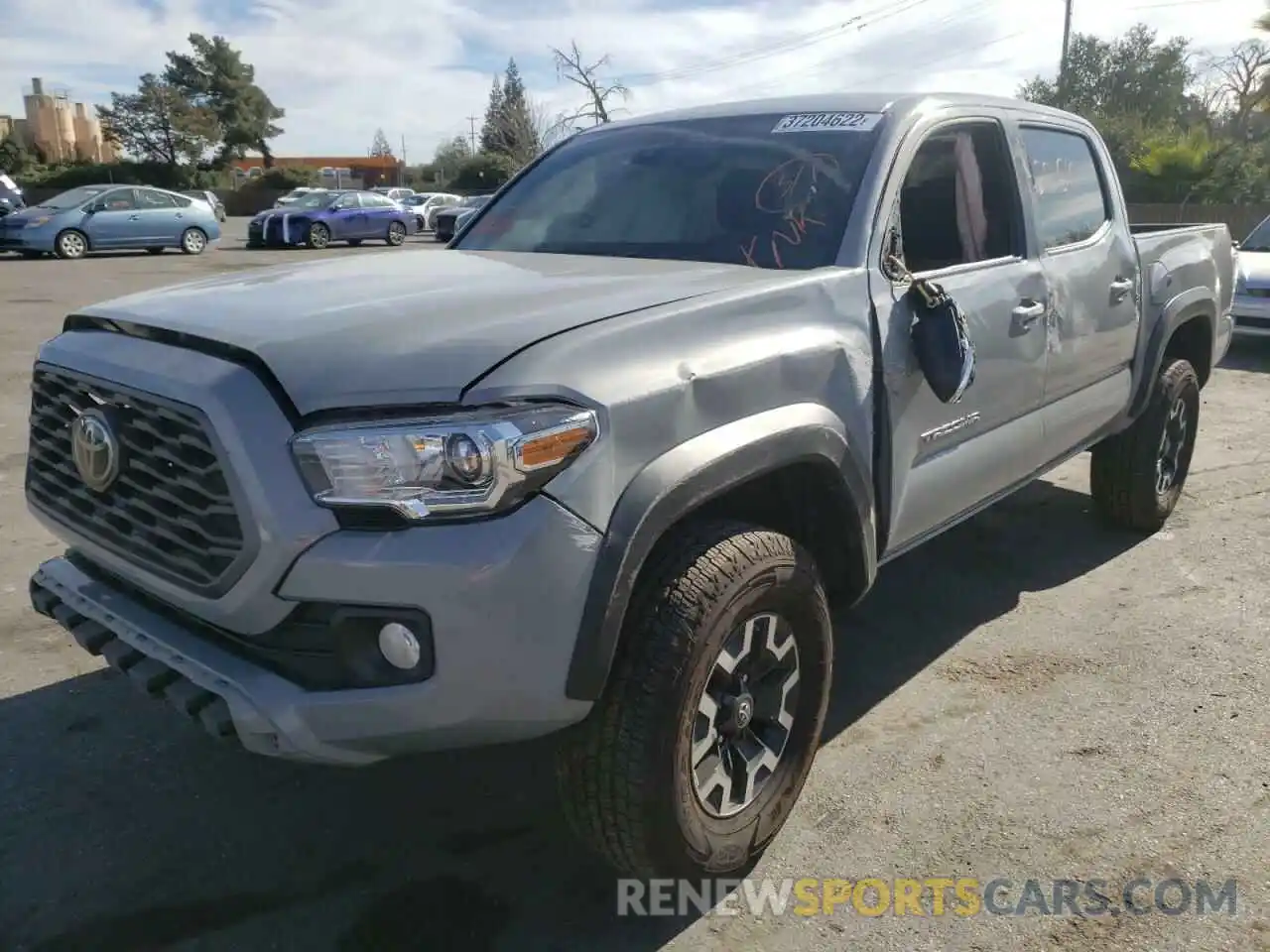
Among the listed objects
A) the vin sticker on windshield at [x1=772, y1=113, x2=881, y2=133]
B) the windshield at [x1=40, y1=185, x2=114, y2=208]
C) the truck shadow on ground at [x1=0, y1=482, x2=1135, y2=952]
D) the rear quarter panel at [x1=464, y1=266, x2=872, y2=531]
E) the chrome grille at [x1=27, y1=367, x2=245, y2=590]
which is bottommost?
the truck shadow on ground at [x1=0, y1=482, x2=1135, y2=952]

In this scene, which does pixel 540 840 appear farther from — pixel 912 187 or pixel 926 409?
pixel 912 187

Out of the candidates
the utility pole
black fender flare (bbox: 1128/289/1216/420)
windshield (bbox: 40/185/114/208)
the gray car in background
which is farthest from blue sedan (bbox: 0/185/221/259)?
the utility pole

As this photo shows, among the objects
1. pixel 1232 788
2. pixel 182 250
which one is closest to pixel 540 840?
pixel 1232 788

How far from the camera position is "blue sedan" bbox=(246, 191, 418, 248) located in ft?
82.0

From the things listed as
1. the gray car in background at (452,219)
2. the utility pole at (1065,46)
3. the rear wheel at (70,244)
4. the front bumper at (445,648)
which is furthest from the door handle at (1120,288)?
the utility pole at (1065,46)

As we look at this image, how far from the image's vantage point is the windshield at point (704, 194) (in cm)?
315

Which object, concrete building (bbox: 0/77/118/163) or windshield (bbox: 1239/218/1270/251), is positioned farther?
concrete building (bbox: 0/77/118/163)

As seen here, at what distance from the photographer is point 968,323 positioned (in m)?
3.31

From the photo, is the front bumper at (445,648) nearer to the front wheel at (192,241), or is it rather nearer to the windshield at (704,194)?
the windshield at (704,194)

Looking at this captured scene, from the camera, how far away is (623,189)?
369cm

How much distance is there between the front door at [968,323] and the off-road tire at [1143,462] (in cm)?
121

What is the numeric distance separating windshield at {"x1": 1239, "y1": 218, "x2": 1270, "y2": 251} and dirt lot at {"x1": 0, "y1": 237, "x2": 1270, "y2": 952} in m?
8.78

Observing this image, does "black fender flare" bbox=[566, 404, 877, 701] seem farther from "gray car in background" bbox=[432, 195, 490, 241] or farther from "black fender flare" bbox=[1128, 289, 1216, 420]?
"black fender flare" bbox=[1128, 289, 1216, 420]

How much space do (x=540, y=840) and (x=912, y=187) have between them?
2240 mm
